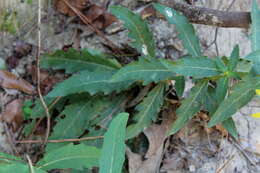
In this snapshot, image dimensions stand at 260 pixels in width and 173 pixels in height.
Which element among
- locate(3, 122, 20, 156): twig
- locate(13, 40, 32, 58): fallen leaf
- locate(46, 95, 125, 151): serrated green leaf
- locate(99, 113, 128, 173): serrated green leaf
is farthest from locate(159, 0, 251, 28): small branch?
locate(3, 122, 20, 156): twig

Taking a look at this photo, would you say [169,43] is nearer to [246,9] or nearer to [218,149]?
[246,9]

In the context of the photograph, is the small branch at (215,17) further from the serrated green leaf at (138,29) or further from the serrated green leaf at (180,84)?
the serrated green leaf at (180,84)

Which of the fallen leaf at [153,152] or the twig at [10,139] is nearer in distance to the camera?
the fallen leaf at [153,152]

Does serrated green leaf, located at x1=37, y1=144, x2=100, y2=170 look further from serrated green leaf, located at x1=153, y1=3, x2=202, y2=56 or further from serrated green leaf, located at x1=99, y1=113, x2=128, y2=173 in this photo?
serrated green leaf, located at x1=153, y1=3, x2=202, y2=56

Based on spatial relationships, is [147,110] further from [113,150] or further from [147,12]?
[147,12]

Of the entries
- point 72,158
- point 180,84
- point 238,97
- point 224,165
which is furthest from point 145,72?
point 224,165

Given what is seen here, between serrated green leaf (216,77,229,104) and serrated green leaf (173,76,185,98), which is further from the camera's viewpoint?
serrated green leaf (173,76,185,98)

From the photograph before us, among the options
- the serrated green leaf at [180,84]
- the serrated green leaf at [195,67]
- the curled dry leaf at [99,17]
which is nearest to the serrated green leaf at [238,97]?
the serrated green leaf at [195,67]
